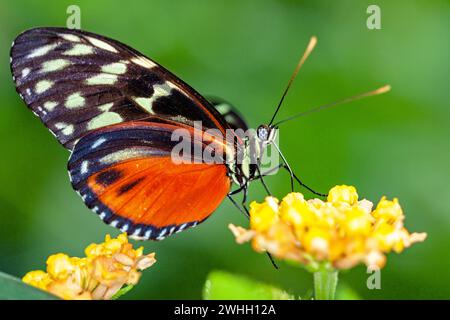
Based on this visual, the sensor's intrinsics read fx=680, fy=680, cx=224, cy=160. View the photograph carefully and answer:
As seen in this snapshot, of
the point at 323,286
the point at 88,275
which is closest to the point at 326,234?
the point at 323,286

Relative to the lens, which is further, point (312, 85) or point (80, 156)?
point (312, 85)

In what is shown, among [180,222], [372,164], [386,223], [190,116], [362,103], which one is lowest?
[386,223]

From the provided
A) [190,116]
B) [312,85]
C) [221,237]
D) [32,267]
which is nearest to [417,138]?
[312,85]

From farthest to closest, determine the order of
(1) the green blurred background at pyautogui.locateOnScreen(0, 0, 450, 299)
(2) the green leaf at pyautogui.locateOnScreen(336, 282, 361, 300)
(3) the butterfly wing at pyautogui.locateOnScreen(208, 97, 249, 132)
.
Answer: (1) the green blurred background at pyautogui.locateOnScreen(0, 0, 450, 299)
(3) the butterfly wing at pyautogui.locateOnScreen(208, 97, 249, 132)
(2) the green leaf at pyautogui.locateOnScreen(336, 282, 361, 300)

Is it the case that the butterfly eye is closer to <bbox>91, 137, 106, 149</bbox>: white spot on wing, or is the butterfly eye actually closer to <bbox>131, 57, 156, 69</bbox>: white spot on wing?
<bbox>131, 57, 156, 69</bbox>: white spot on wing

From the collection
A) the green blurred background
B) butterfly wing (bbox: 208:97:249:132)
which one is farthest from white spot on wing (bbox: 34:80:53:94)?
the green blurred background

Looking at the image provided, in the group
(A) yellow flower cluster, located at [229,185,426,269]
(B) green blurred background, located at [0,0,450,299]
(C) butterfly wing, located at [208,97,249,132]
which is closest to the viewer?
(A) yellow flower cluster, located at [229,185,426,269]

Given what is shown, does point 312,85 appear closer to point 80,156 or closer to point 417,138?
point 417,138

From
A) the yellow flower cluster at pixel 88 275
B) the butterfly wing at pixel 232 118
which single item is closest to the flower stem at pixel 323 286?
the yellow flower cluster at pixel 88 275
